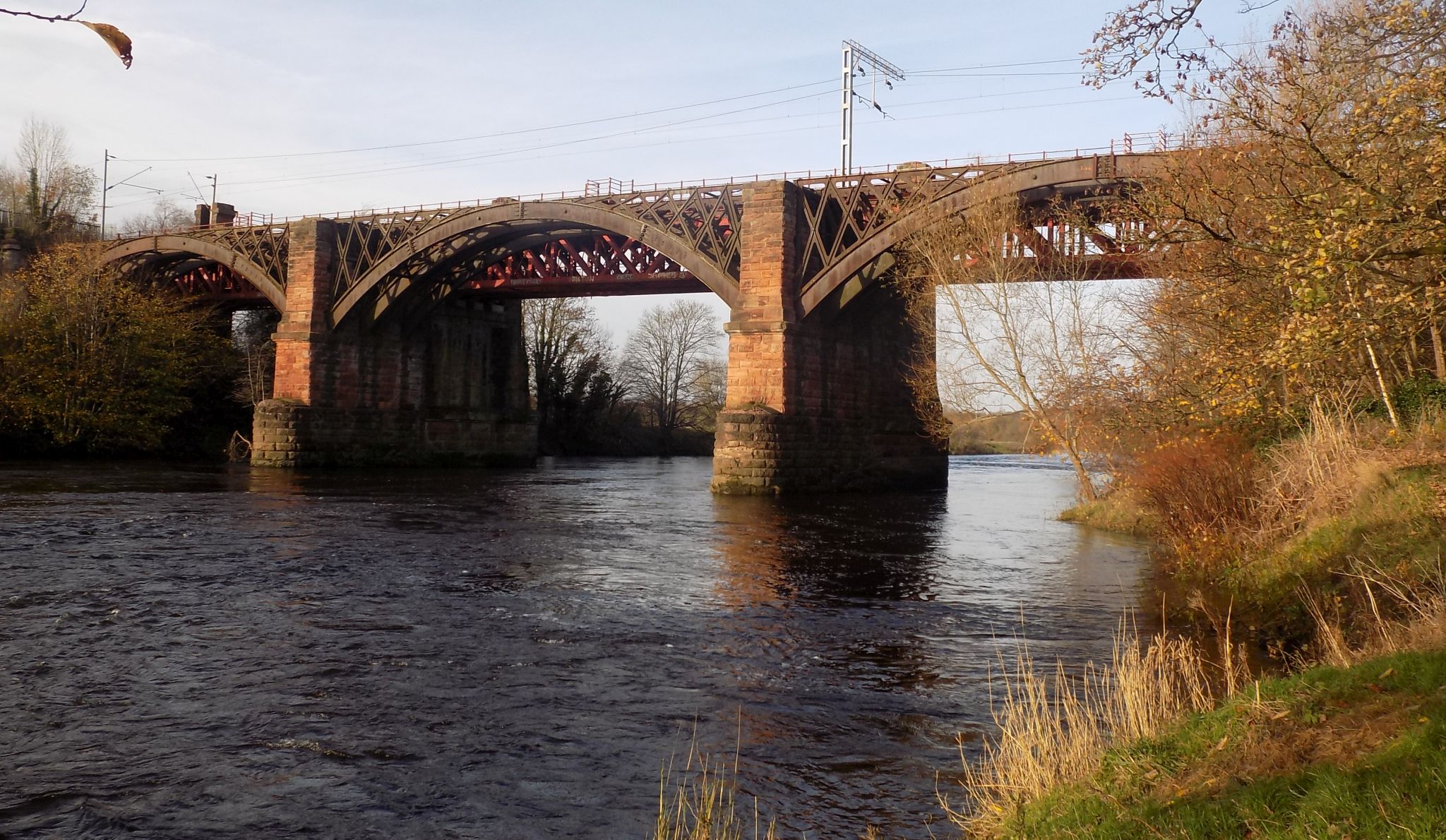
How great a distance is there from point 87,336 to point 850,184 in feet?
103

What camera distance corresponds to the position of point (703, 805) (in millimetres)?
5352

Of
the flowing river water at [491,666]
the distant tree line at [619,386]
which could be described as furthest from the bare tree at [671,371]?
the flowing river water at [491,666]

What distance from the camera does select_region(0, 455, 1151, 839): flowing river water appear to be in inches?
238

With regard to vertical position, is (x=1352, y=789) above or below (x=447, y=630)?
above

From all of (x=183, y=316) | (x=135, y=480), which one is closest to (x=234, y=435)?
(x=183, y=316)

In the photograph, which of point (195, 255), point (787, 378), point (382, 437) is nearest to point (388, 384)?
point (382, 437)

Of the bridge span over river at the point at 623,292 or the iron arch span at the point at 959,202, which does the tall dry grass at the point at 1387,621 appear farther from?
the iron arch span at the point at 959,202

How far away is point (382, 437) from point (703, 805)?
43.6 meters

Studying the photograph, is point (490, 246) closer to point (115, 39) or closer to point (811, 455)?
point (811, 455)

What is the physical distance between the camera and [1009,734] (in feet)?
20.4

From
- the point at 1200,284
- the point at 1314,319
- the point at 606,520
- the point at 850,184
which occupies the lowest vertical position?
the point at 606,520

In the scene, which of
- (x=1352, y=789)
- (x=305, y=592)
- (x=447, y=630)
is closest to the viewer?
(x=1352, y=789)

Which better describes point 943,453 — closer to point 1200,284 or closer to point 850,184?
point 850,184

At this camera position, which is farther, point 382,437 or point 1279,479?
point 382,437
